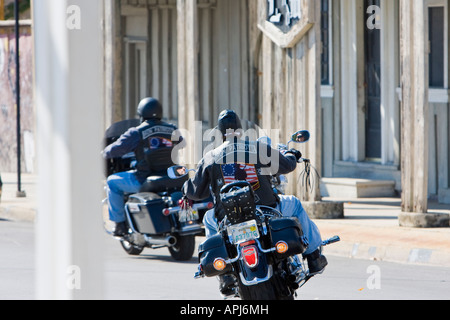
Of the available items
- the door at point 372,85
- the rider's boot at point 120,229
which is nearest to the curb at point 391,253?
the rider's boot at point 120,229

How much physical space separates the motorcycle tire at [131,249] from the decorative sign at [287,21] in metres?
3.41

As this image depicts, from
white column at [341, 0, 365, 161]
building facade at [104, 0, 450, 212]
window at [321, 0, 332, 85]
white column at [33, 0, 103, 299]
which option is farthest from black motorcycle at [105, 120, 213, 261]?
white column at [33, 0, 103, 299]

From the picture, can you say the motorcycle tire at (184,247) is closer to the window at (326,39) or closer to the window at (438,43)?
the window at (438,43)

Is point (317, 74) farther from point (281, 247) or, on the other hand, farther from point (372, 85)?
point (281, 247)

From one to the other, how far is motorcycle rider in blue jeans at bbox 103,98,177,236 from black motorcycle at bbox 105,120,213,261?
0.12 m

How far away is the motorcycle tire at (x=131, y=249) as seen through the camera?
10320mm

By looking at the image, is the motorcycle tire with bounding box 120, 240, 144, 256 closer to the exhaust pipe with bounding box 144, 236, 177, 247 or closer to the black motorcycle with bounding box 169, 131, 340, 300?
the exhaust pipe with bounding box 144, 236, 177, 247

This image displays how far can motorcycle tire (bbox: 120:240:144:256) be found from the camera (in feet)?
33.9

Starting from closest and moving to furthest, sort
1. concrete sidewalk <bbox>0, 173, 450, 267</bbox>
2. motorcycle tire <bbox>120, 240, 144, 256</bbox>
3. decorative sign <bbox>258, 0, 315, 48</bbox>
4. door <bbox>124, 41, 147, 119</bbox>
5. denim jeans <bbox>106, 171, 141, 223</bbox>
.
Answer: concrete sidewalk <bbox>0, 173, 450, 267</bbox> < denim jeans <bbox>106, 171, 141, 223</bbox> < motorcycle tire <bbox>120, 240, 144, 256</bbox> < decorative sign <bbox>258, 0, 315, 48</bbox> < door <bbox>124, 41, 147, 119</bbox>

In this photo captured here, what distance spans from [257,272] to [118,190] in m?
4.56

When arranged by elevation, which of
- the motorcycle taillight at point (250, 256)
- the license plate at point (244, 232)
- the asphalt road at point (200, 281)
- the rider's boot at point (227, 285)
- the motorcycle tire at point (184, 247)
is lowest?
the asphalt road at point (200, 281)

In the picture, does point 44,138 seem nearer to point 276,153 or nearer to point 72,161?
point 72,161

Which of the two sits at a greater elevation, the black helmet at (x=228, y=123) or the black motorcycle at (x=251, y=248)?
the black helmet at (x=228, y=123)
